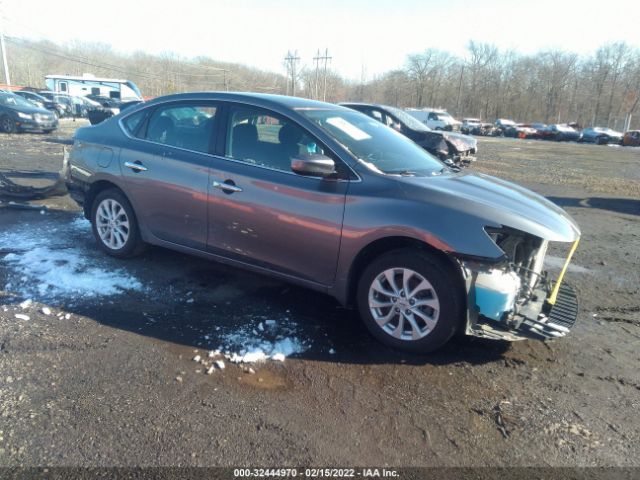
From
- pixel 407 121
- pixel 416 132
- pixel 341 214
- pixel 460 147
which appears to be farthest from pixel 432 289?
pixel 460 147

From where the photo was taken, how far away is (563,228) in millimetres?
3311

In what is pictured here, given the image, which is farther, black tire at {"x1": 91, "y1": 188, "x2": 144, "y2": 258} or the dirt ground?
black tire at {"x1": 91, "y1": 188, "x2": 144, "y2": 258}

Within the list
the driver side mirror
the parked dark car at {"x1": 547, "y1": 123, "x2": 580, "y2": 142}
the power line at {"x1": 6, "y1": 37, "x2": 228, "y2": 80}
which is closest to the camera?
the driver side mirror

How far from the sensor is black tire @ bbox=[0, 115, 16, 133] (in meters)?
17.8

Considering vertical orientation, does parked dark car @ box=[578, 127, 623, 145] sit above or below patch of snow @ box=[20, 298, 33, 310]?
above

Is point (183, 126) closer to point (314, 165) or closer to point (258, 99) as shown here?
point (258, 99)

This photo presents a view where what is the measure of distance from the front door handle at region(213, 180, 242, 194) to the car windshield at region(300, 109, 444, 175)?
2.74ft

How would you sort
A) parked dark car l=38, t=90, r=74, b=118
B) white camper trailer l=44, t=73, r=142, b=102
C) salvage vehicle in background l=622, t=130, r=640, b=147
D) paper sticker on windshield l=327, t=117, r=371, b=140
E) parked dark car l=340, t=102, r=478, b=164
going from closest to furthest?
paper sticker on windshield l=327, t=117, r=371, b=140, parked dark car l=340, t=102, r=478, b=164, parked dark car l=38, t=90, r=74, b=118, salvage vehicle in background l=622, t=130, r=640, b=147, white camper trailer l=44, t=73, r=142, b=102

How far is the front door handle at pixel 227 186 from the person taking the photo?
3.80m

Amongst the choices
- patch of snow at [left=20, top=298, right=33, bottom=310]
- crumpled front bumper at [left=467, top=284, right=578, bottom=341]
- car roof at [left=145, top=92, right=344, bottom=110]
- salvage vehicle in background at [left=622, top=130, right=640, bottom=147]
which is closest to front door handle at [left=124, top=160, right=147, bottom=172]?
car roof at [left=145, top=92, right=344, bottom=110]

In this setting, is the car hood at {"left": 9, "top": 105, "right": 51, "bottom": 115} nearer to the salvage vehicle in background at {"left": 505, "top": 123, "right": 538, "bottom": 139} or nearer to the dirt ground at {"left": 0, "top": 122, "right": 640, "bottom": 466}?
the dirt ground at {"left": 0, "top": 122, "right": 640, "bottom": 466}

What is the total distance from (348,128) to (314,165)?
806 mm

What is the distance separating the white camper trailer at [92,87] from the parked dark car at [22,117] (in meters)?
25.1

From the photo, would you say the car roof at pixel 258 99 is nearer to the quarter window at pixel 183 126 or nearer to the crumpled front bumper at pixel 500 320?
the quarter window at pixel 183 126
